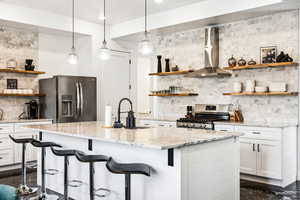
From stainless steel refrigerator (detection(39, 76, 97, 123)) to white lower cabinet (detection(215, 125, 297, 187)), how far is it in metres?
3.14

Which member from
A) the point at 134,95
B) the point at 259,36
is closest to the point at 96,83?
the point at 134,95

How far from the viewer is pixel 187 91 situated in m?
6.07

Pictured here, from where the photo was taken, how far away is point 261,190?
4031 millimetres

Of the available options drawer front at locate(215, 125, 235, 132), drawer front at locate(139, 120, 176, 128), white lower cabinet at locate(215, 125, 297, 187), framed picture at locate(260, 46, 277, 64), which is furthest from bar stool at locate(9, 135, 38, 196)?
framed picture at locate(260, 46, 277, 64)

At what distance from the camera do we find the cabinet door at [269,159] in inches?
161

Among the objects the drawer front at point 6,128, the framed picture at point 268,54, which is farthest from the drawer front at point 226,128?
the drawer front at point 6,128

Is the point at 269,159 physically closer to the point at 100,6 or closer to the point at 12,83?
the point at 100,6

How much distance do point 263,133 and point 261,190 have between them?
0.81 meters

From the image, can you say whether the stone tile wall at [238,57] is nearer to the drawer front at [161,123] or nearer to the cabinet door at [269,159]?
the drawer front at [161,123]

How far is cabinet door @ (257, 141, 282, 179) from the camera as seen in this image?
4098 mm

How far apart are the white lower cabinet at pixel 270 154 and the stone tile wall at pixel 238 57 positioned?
0.59 m

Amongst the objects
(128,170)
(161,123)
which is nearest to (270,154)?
(161,123)

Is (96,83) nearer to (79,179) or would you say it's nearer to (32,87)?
(32,87)

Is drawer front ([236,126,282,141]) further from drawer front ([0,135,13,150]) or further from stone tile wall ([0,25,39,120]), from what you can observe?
stone tile wall ([0,25,39,120])
